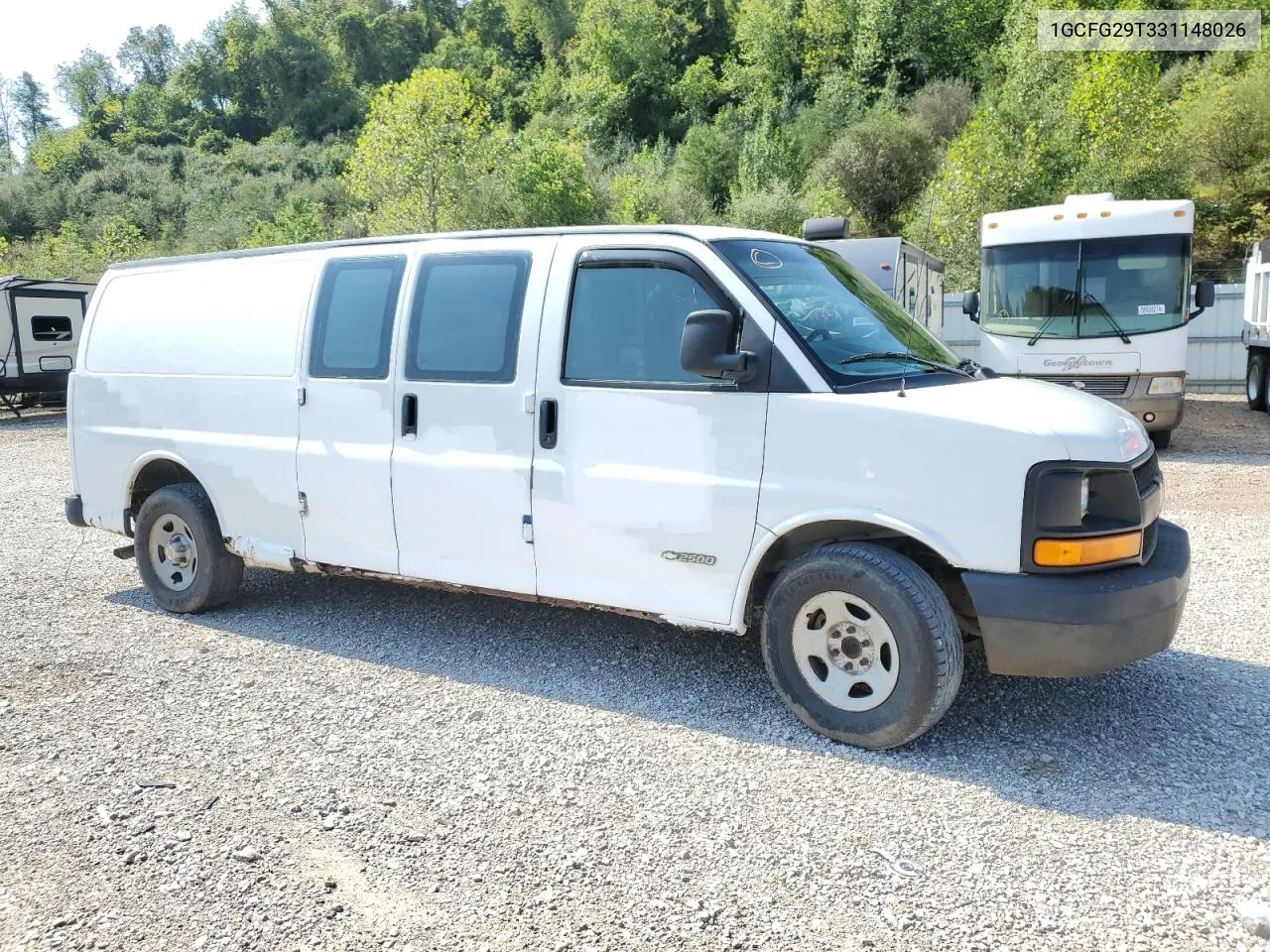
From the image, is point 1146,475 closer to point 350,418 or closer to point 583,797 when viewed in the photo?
point 583,797

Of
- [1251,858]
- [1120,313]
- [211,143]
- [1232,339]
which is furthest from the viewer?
[211,143]

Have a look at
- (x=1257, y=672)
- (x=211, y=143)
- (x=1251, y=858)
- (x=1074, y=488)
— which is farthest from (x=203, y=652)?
(x=211, y=143)

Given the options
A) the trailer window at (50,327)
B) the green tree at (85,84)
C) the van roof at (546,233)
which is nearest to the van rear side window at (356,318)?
the van roof at (546,233)

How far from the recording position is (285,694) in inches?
191

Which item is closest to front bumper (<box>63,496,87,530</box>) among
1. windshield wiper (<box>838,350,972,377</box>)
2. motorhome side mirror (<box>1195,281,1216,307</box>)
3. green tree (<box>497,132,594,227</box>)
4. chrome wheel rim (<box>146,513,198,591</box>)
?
chrome wheel rim (<box>146,513,198,591</box>)

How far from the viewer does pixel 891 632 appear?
12.8 ft

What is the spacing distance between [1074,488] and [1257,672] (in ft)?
6.92

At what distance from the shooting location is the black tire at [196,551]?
19.7 ft

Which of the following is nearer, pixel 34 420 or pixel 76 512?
pixel 76 512

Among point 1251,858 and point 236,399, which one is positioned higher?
point 236,399

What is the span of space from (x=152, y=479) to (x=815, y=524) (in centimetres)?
462

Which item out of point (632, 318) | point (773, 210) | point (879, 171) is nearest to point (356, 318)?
point (632, 318)

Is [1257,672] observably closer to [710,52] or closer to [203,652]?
[203,652]

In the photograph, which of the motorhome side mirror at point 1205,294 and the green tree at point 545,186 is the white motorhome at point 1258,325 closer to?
the motorhome side mirror at point 1205,294
